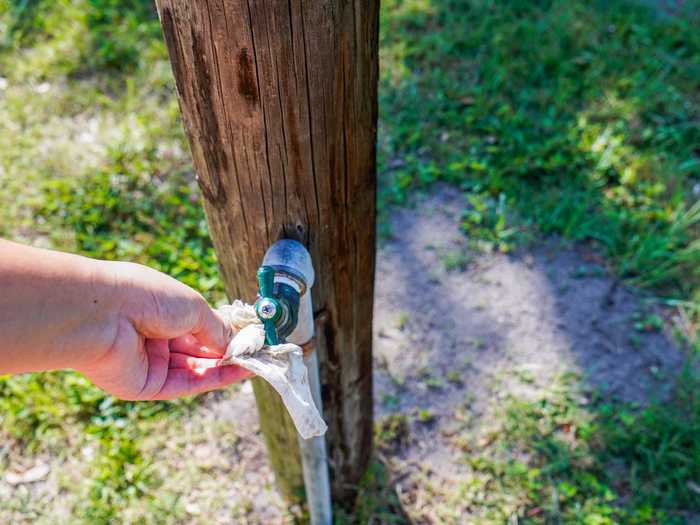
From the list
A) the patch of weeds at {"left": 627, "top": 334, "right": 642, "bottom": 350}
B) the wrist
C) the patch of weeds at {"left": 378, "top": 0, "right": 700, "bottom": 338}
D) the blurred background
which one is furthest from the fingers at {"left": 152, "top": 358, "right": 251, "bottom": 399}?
the patch of weeds at {"left": 627, "top": 334, "right": 642, "bottom": 350}

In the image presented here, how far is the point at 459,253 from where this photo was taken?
10.1 feet

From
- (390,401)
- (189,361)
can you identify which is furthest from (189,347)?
(390,401)

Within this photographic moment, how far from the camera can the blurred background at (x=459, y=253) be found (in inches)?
91.0

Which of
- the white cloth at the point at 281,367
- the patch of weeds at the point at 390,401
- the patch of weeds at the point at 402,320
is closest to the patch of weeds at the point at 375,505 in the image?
the patch of weeds at the point at 390,401

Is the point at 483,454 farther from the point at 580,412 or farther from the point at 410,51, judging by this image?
the point at 410,51

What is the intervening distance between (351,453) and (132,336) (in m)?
1.17

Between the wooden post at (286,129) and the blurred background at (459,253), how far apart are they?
43.5 inches

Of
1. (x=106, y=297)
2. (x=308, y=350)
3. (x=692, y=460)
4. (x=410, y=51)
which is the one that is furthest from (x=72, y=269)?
(x=410, y=51)

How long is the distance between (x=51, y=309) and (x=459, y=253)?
236cm

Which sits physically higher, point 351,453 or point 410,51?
point 410,51

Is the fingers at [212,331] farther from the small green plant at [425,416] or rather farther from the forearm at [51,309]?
the small green plant at [425,416]

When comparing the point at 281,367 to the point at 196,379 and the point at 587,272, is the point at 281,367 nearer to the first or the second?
the point at 196,379

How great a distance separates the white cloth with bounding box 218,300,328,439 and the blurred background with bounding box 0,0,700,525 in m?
1.24

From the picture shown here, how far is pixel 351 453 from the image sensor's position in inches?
81.4
